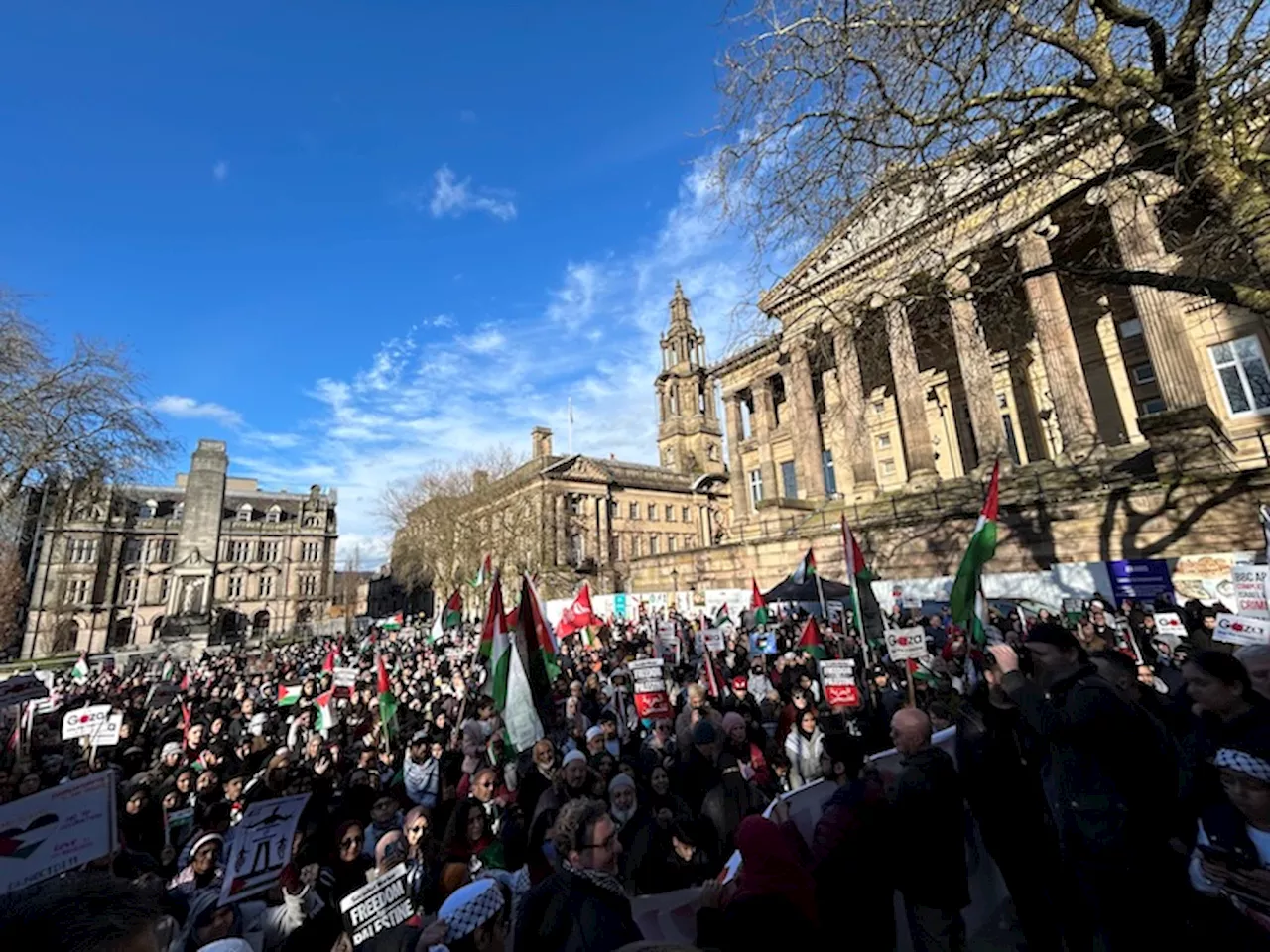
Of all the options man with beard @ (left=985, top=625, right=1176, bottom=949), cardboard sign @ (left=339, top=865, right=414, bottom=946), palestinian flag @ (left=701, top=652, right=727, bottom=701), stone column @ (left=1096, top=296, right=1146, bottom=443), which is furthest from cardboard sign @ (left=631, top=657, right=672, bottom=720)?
stone column @ (left=1096, top=296, right=1146, bottom=443)

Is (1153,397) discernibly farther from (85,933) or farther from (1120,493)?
(85,933)

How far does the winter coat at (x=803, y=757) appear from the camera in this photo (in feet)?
22.1

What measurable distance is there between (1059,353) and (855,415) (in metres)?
8.08

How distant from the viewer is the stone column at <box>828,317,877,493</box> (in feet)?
73.4

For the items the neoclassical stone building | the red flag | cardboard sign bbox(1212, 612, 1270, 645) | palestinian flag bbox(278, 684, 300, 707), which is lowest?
palestinian flag bbox(278, 684, 300, 707)

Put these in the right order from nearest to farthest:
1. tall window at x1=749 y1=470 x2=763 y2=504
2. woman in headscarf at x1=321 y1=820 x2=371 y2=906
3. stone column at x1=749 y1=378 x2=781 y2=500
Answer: woman in headscarf at x1=321 y1=820 x2=371 y2=906 < stone column at x1=749 y1=378 x2=781 y2=500 < tall window at x1=749 y1=470 x2=763 y2=504

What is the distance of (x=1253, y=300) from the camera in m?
5.44

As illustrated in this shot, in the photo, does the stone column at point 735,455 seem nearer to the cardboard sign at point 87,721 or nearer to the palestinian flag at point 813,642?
the palestinian flag at point 813,642

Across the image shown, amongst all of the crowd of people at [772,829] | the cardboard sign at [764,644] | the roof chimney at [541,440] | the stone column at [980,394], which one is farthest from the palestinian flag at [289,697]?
the roof chimney at [541,440]

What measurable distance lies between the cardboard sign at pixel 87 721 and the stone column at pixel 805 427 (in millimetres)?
24148

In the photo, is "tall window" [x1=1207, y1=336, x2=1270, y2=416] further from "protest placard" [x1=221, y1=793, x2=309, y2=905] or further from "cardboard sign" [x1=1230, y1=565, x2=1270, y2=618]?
"protest placard" [x1=221, y1=793, x2=309, y2=905]

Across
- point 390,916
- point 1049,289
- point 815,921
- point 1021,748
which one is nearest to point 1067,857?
point 1021,748

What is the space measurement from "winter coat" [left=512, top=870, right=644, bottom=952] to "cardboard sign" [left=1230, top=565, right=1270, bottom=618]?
35.0 ft

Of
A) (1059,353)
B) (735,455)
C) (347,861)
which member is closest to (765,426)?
(735,455)
